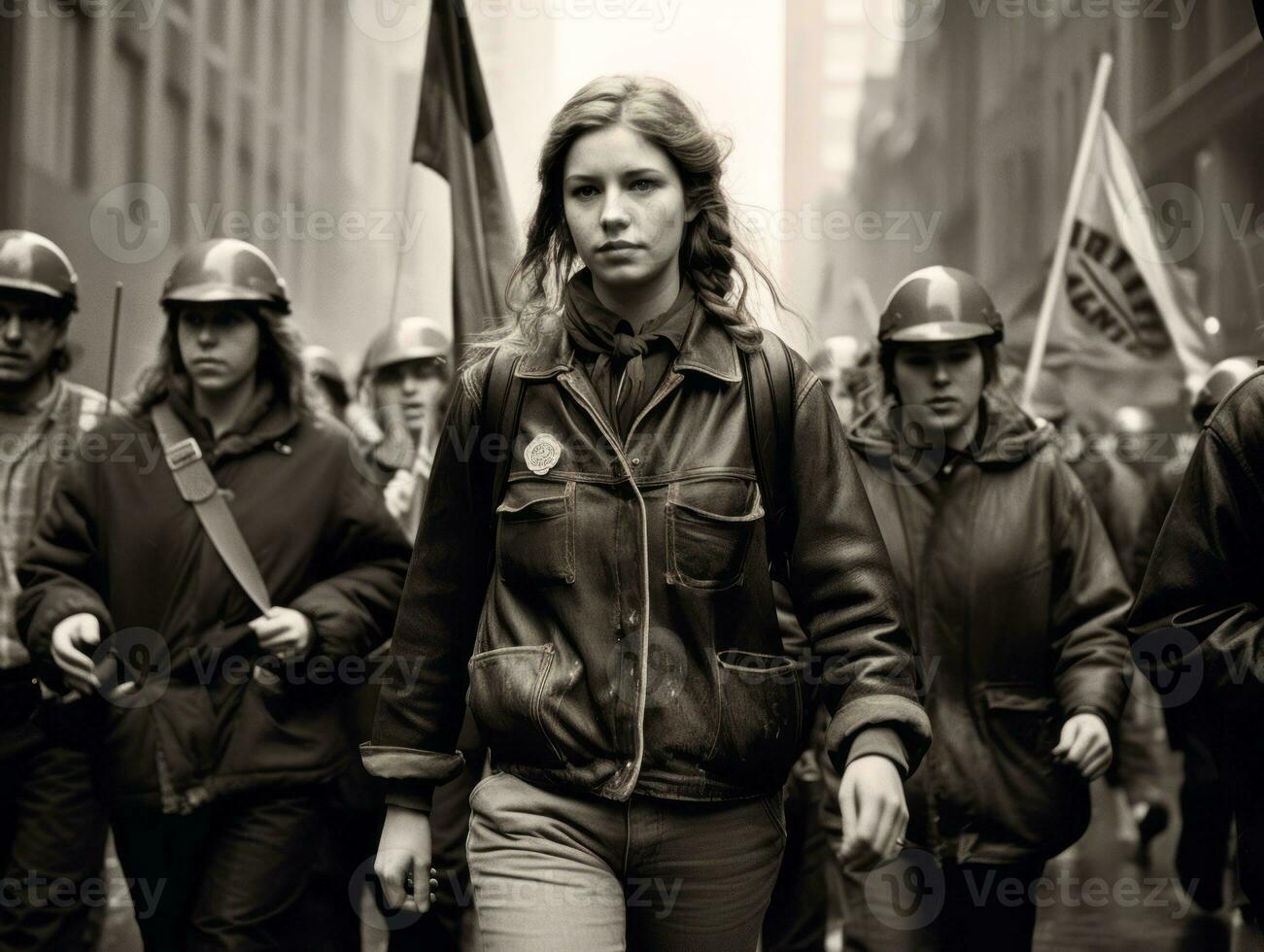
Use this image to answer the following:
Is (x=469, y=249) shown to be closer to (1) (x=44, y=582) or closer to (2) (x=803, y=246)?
(1) (x=44, y=582)

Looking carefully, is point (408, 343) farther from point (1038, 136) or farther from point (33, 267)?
point (1038, 136)

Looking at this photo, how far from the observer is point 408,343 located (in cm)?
838

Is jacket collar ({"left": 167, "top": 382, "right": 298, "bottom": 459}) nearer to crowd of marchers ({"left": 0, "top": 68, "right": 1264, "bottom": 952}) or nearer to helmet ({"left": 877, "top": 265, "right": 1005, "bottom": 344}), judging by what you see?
crowd of marchers ({"left": 0, "top": 68, "right": 1264, "bottom": 952})

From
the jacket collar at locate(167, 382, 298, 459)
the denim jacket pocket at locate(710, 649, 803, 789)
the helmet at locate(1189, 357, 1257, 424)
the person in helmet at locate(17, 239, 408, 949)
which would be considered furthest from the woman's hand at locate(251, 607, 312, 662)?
the helmet at locate(1189, 357, 1257, 424)

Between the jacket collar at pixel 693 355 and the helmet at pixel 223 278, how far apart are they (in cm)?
239

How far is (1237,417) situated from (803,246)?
19.7m

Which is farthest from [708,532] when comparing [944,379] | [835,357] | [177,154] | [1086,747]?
[177,154]

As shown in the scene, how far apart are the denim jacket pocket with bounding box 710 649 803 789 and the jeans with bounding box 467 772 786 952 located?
0.09 m

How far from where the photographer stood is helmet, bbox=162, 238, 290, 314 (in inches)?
220

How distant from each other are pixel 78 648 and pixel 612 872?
2.19m

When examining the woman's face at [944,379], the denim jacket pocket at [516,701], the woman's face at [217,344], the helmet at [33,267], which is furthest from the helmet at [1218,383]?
the denim jacket pocket at [516,701]

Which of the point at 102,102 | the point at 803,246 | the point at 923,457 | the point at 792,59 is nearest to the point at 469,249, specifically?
the point at 923,457

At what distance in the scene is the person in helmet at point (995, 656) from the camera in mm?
4988

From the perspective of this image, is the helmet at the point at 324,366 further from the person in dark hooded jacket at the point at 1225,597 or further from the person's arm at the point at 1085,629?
the person in dark hooded jacket at the point at 1225,597
